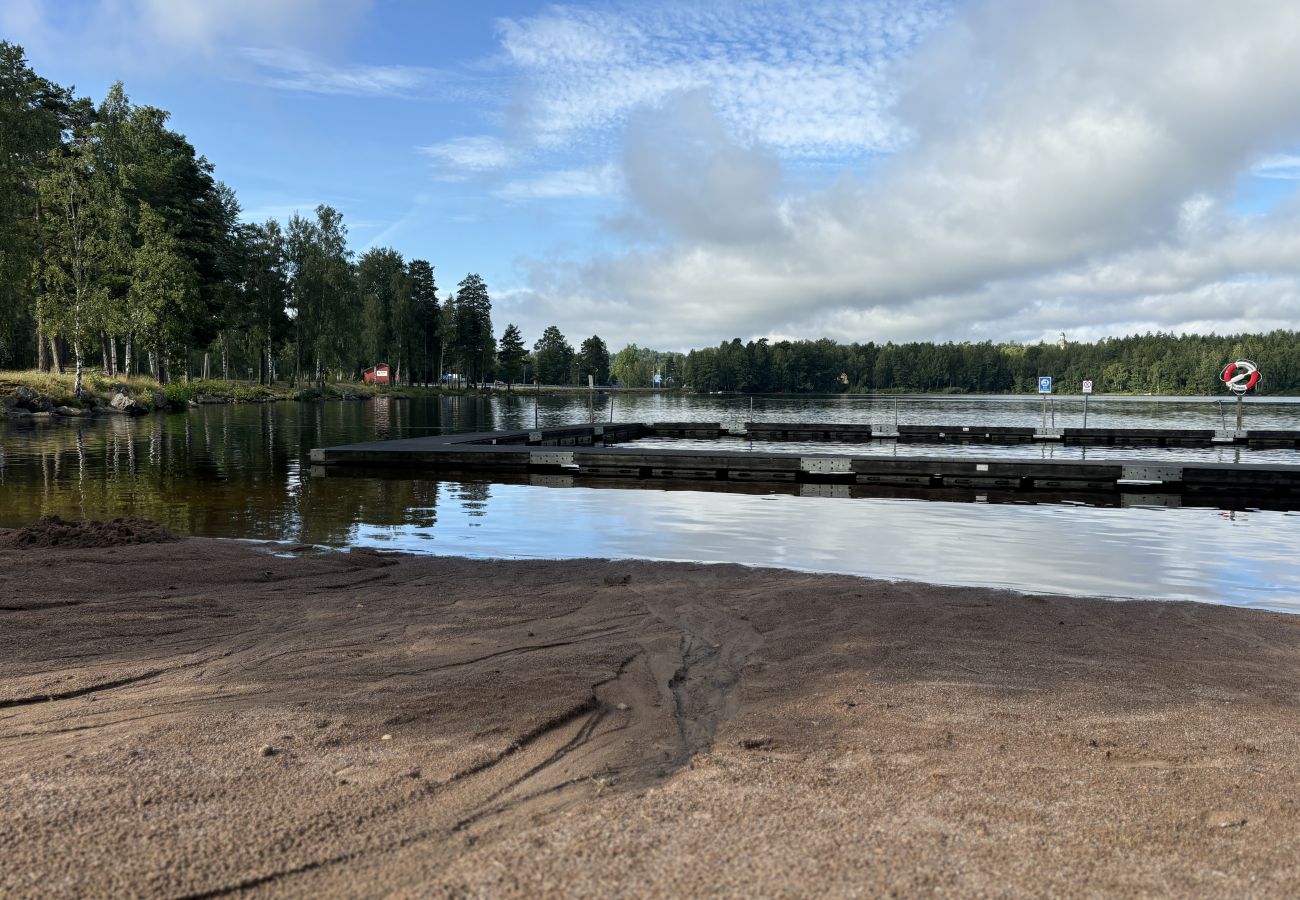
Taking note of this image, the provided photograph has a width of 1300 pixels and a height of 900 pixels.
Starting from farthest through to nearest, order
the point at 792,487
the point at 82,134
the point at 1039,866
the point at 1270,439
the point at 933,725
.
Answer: the point at 82,134
the point at 1270,439
the point at 792,487
the point at 933,725
the point at 1039,866

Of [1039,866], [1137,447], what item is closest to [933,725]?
[1039,866]

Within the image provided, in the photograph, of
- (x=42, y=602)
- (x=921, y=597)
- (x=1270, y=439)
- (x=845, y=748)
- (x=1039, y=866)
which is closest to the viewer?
(x=1039, y=866)

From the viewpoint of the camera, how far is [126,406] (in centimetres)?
4225

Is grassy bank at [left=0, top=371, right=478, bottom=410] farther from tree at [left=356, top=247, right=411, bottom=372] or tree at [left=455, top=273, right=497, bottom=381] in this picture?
tree at [left=455, top=273, right=497, bottom=381]

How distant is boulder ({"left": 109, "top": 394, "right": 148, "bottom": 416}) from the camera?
4212 cm

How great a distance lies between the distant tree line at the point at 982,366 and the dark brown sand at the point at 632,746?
173094 millimetres

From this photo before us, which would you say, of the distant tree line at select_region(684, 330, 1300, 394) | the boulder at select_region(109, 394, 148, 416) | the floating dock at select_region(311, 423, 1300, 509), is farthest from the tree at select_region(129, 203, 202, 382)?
the distant tree line at select_region(684, 330, 1300, 394)

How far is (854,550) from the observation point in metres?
11.4

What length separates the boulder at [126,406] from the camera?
138 ft

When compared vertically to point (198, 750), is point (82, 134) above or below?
above

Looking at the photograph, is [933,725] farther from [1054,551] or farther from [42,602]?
[1054,551]

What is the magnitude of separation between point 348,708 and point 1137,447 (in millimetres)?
35122

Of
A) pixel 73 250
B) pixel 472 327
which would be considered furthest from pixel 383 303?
pixel 73 250

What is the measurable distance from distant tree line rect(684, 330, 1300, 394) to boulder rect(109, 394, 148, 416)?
5599 inches
